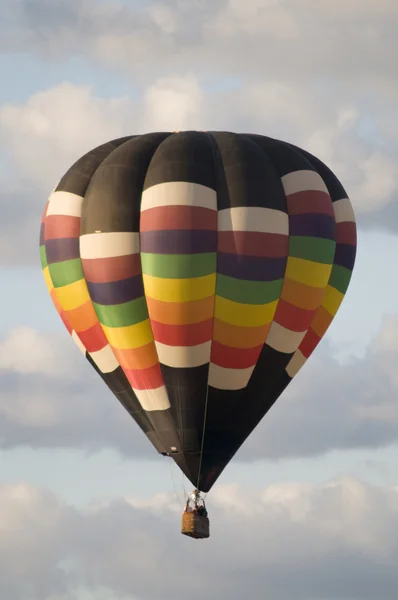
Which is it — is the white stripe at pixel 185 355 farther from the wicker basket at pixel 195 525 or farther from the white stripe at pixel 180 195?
the wicker basket at pixel 195 525

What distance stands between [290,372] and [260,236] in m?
4.31

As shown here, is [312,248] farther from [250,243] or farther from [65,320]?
[65,320]

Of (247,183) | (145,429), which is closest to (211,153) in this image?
(247,183)

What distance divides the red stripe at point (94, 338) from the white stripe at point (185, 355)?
74.0 inches

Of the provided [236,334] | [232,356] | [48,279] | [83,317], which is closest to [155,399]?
[232,356]

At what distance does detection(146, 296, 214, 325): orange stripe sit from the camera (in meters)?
88.6

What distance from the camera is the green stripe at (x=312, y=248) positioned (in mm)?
89438

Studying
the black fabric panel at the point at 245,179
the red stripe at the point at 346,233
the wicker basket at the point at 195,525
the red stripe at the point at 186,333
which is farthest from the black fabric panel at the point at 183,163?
the wicker basket at the point at 195,525

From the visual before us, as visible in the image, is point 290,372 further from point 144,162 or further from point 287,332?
point 144,162

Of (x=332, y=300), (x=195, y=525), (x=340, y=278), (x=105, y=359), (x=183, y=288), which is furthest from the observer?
(x=340, y=278)

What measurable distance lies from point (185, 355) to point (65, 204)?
532cm

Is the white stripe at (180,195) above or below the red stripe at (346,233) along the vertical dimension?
below

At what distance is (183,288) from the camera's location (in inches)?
3482

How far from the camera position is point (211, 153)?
89375mm
